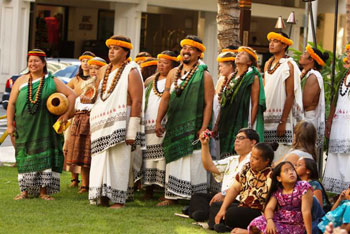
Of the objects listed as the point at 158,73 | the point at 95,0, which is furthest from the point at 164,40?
the point at 158,73

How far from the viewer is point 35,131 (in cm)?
1111

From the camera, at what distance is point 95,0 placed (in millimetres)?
31906

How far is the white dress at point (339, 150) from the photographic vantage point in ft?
38.6

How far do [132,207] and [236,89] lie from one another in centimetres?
189

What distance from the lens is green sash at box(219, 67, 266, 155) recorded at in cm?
1119

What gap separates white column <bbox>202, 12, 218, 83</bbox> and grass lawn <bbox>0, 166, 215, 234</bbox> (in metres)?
23.7

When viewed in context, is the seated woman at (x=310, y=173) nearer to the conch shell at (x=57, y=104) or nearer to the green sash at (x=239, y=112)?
the green sash at (x=239, y=112)

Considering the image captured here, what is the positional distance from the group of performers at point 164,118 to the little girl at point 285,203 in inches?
70.9

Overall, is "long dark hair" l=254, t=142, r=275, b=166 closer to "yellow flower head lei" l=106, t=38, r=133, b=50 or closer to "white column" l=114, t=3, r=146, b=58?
"yellow flower head lei" l=106, t=38, r=133, b=50

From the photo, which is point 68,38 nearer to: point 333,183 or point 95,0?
point 95,0

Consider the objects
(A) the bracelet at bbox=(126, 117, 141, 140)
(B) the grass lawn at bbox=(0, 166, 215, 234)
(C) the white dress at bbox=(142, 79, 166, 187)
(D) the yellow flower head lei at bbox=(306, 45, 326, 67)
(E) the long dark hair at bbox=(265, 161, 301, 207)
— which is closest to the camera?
(E) the long dark hair at bbox=(265, 161, 301, 207)

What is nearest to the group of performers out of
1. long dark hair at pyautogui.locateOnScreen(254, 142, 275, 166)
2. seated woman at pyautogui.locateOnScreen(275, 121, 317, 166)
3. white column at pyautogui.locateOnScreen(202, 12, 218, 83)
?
seated woman at pyautogui.locateOnScreen(275, 121, 317, 166)

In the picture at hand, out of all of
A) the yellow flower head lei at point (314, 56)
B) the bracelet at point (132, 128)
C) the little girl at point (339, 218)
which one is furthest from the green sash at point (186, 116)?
the little girl at point (339, 218)

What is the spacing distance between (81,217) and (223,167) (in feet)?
5.35
